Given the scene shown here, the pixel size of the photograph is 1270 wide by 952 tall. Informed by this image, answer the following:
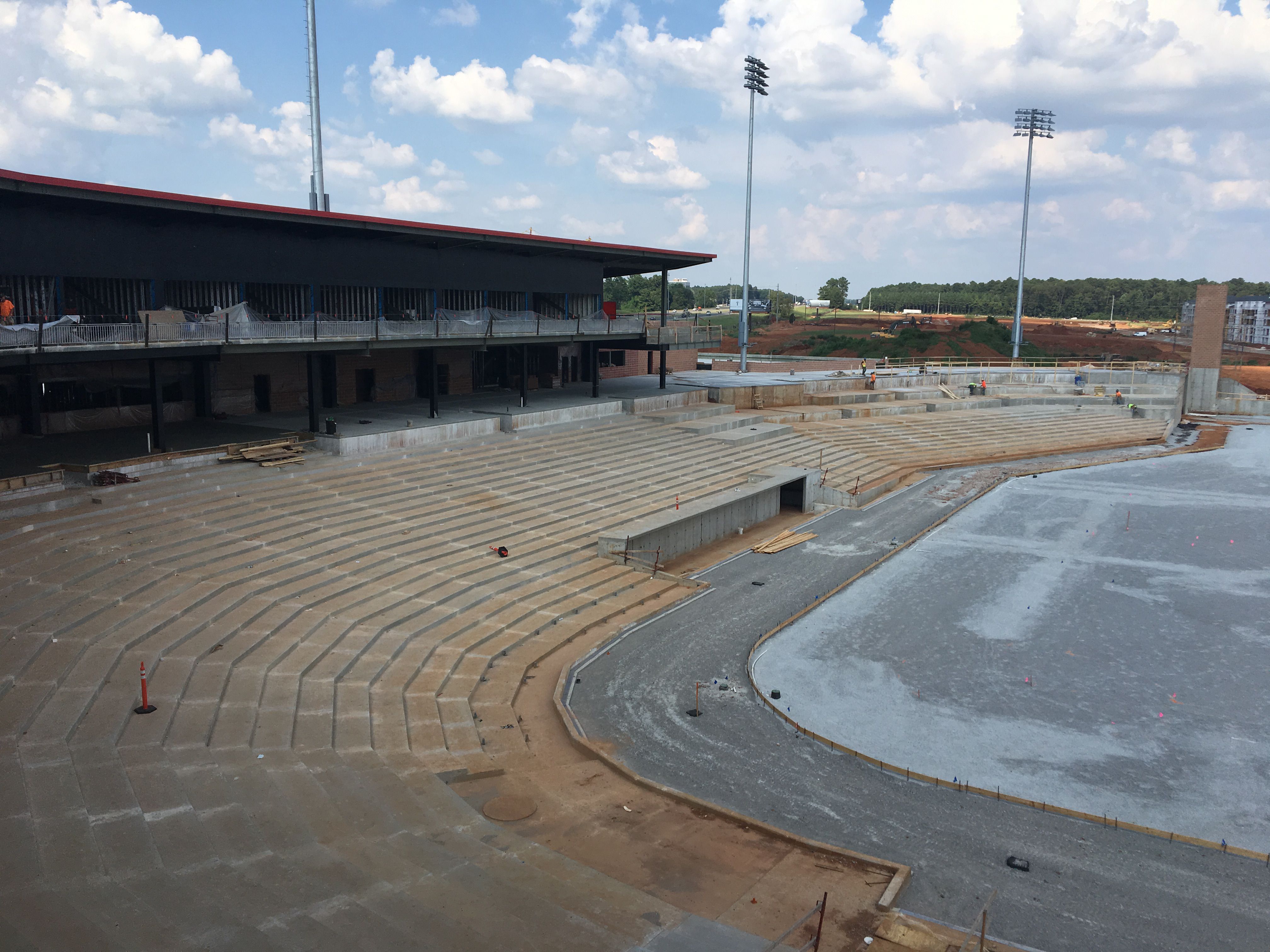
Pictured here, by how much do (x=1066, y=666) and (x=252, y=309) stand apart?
2613 centimetres

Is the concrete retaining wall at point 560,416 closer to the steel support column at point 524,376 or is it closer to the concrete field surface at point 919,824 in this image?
the steel support column at point 524,376

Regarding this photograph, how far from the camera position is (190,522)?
20438 mm

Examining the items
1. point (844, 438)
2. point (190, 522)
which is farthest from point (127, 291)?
point (844, 438)

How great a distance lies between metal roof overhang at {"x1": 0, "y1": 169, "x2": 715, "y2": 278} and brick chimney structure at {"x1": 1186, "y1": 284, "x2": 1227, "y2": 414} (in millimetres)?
37990

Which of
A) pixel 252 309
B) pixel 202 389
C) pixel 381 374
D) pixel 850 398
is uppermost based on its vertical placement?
pixel 252 309

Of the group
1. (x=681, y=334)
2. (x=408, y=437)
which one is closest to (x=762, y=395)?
(x=681, y=334)

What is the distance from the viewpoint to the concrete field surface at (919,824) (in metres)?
10.5

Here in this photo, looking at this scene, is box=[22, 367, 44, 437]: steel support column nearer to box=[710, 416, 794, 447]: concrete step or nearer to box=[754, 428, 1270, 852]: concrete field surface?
box=[754, 428, 1270, 852]: concrete field surface

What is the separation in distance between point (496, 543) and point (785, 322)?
110m

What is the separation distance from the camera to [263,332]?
85.5ft

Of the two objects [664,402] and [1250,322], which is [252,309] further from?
[1250,322]

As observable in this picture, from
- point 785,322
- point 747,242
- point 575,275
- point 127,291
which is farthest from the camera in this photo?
point 785,322

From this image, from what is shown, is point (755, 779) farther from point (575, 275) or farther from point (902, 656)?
point (575, 275)

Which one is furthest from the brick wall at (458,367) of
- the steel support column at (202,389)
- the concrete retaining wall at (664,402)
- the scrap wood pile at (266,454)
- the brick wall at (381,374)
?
the scrap wood pile at (266,454)
